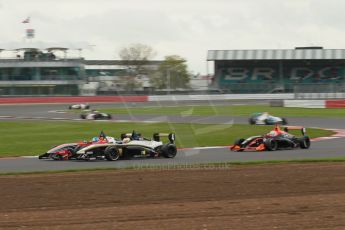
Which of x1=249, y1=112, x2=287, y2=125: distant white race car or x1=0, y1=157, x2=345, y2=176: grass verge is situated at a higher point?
x1=249, y1=112, x2=287, y2=125: distant white race car

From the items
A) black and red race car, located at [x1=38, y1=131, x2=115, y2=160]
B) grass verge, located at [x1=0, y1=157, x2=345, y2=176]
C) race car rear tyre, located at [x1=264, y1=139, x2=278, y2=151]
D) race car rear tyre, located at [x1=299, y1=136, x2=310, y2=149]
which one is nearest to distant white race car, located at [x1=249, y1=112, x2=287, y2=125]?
race car rear tyre, located at [x1=299, y1=136, x2=310, y2=149]

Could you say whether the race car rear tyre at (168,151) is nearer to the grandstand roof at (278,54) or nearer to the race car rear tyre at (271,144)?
the race car rear tyre at (271,144)

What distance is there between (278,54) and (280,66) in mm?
1898

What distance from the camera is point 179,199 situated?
35.1ft

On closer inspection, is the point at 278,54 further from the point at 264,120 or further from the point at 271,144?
the point at 271,144

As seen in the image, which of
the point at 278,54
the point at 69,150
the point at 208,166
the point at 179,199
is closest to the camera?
the point at 179,199

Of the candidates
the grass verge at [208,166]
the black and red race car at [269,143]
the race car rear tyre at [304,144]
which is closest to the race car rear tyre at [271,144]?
the black and red race car at [269,143]

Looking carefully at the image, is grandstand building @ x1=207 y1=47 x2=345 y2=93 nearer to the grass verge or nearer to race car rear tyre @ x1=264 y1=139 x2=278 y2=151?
race car rear tyre @ x1=264 y1=139 x2=278 y2=151

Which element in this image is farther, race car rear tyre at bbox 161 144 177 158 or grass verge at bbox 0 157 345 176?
race car rear tyre at bbox 161 144 177 158

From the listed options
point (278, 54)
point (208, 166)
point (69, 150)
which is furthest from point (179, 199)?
point (278, 54)

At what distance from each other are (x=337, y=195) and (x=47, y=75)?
75.6 metres

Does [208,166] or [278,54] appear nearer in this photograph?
[208,166]

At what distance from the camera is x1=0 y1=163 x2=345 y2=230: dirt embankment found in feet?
29.1

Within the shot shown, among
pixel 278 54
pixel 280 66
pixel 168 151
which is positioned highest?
pixel 278 54
